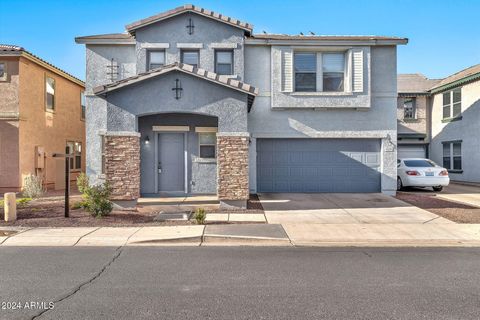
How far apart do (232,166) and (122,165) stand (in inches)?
132

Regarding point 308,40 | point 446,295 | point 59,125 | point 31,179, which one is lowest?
point 446,295

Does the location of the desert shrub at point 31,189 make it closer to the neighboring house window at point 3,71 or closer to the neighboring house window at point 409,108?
the neighboring house window at point 3,71

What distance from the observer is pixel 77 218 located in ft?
31.1

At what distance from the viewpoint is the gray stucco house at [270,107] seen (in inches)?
550

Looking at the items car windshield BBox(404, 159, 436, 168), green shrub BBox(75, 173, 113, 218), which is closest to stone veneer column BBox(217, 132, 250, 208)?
green shrub BBox(75, 173, 113, 218)

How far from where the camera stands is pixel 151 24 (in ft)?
45.9

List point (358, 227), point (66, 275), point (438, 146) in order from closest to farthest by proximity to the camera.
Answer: point (66, 275) < point (358, 227) < point (438, 146)

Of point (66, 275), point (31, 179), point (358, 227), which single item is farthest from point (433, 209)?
point (31, 179)

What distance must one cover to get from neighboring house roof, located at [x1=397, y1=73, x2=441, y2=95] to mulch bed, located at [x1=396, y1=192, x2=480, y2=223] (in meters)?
11.5

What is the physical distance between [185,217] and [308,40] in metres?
8.84

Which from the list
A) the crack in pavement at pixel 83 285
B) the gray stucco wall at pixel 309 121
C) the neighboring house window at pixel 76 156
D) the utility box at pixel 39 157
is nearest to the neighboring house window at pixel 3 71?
the utility box at pixel 39 157

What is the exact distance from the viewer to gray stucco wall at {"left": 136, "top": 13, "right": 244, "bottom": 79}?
14086 millimetres

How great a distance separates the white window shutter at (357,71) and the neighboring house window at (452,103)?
1022cm

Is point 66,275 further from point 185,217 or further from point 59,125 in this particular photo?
point 59,125
